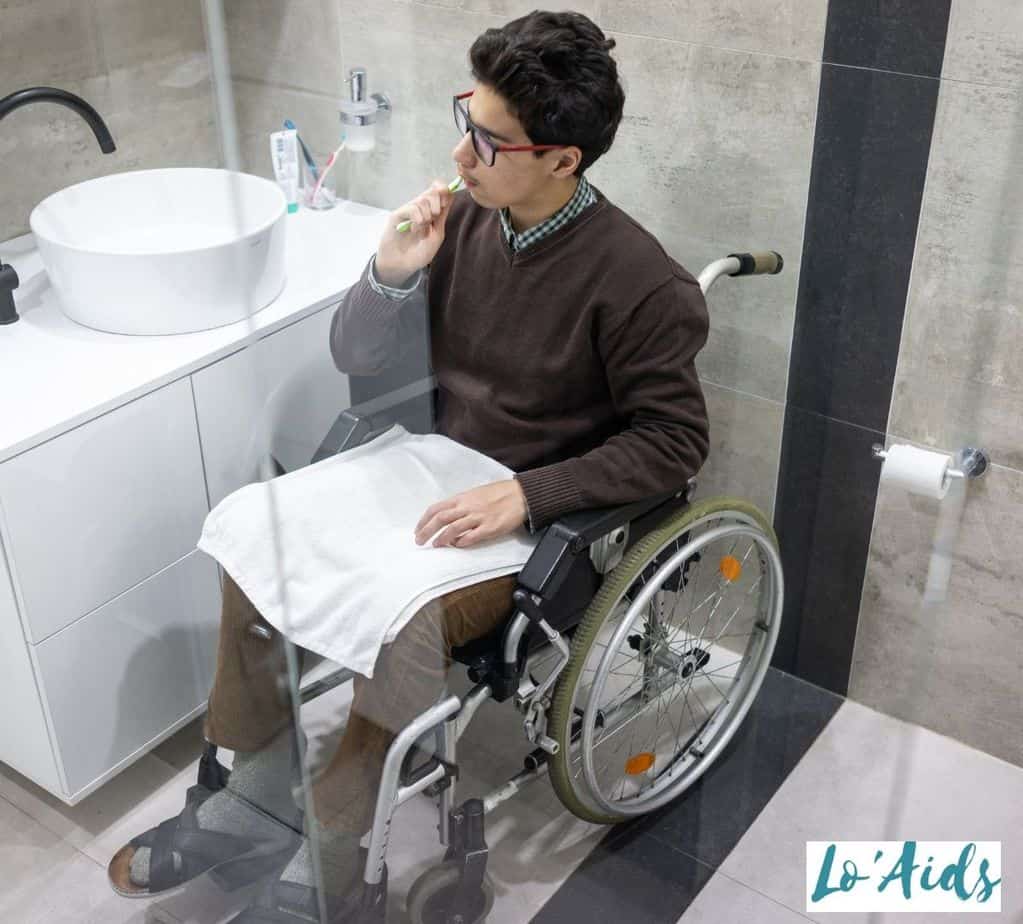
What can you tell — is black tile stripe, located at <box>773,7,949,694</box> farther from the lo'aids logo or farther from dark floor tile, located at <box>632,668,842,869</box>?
the lo'aids logo

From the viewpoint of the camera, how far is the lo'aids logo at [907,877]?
5.25 ft

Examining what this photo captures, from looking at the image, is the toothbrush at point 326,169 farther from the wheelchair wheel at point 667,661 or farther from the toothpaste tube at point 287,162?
the wheelchair wheel at point 667,661

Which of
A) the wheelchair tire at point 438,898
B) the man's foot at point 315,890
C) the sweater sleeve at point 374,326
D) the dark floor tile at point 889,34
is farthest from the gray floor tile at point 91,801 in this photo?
the dark floor tile at point 889,34

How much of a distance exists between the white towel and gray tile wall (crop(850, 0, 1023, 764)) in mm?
538

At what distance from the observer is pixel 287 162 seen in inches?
55.8

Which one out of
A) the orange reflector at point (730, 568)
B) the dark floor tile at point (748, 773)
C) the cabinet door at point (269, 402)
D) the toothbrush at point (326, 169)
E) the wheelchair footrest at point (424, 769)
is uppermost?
the toothbrush at point (326, 169)

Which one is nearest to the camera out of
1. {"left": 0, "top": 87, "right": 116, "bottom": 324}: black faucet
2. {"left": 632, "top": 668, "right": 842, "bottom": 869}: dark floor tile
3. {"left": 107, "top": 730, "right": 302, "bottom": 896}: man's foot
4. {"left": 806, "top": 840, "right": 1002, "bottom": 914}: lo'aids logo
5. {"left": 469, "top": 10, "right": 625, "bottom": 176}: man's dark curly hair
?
{"left": 0, "top": 87, "right": 116, "bottom": 324}: black faucet

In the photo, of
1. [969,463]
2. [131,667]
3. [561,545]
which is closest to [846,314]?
[969,463]

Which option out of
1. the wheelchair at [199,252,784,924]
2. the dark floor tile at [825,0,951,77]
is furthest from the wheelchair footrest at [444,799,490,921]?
the dark floor tile at [825,0,951,77]

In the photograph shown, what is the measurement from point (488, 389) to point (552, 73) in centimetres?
36

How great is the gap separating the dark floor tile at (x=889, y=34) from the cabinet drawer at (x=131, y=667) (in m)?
0.91

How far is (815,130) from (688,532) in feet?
1.65

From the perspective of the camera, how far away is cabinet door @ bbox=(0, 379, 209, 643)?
132cm

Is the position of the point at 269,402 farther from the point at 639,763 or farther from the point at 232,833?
the point at 639,763
